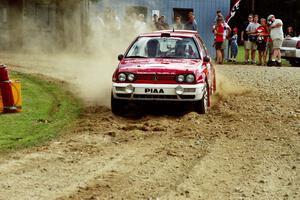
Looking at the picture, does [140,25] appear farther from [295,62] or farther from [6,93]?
[6,93]

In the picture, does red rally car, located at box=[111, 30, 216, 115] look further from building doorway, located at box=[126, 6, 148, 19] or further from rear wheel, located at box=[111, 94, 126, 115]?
building doorway, located at box=[126, 6, 148, 19]

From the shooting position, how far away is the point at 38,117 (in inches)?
467

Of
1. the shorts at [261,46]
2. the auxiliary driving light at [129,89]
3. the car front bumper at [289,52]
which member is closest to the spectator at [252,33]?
the shorts at [261,46]

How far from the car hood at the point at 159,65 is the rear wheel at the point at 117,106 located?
1.96 feet

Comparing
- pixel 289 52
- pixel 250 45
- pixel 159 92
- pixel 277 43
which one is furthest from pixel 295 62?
pixel 159 92

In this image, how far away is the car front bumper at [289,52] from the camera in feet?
84.0

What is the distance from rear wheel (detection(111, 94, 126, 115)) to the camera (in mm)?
11681

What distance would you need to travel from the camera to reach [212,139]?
31.3ft

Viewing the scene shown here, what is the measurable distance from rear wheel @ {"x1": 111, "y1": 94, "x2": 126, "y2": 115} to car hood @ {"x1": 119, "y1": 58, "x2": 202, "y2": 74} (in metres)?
0.60

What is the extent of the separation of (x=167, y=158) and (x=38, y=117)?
4.39m

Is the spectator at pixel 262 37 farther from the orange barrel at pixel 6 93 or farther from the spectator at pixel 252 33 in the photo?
the orange barrel at pixel 6 93

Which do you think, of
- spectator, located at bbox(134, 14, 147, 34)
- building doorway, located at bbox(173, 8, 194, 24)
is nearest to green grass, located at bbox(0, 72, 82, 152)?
spectator, located at bbox(134, 14, 147, 34)

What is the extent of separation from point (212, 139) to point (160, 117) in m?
2.13

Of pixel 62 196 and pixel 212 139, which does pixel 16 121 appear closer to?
pixel 212 139
